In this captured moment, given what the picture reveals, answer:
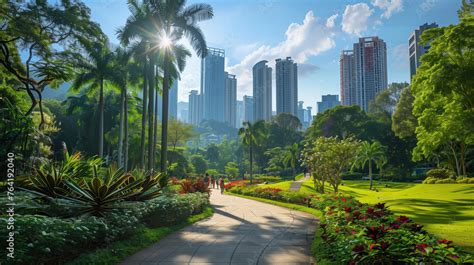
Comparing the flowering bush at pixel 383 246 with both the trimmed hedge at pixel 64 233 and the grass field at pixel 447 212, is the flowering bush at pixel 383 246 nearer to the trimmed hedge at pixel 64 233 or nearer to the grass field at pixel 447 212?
the grass field at pixel 447 212

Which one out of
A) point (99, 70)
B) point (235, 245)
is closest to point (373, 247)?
point (235, 245)

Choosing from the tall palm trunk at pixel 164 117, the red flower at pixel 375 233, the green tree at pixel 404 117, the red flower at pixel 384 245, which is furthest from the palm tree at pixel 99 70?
the green tree at pixel 404 117

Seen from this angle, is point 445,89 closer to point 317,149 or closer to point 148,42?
point 317,149

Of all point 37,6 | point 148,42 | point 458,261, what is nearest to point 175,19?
point 148,42

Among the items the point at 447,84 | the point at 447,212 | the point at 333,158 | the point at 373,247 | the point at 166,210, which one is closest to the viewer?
the point at 373,247

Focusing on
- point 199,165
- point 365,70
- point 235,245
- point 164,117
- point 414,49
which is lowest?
point 235,245

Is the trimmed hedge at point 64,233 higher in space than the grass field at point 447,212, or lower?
higher

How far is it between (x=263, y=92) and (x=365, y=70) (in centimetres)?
5254

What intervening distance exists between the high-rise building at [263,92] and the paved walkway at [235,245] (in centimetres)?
13264

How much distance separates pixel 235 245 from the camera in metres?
8.12

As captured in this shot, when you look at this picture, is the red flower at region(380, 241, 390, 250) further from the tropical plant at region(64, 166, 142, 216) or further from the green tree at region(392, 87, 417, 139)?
the green tree at region(392, 87, 417, 139)

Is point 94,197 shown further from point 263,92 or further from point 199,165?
point 263,92

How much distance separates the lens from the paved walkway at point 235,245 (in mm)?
6809

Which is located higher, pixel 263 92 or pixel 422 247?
pixel 263 92
